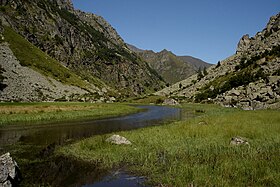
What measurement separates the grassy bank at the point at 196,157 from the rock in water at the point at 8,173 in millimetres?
6404

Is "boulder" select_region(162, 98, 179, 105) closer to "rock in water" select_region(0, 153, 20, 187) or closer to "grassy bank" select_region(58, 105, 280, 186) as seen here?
"grassy bank" select_region(58, 105, 280, 186)

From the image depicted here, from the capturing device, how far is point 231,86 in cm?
13738

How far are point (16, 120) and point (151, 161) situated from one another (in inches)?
1427

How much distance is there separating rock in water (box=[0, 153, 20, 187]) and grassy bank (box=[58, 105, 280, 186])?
6404mm

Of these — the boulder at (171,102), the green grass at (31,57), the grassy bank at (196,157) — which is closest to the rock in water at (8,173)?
the grassy bank at (196,157)

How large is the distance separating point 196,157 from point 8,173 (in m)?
12.6

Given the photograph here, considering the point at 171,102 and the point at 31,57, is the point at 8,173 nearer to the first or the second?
the point at 171,102

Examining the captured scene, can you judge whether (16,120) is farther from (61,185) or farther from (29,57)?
(29,57)

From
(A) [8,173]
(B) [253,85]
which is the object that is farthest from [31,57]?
(A) [8,173]

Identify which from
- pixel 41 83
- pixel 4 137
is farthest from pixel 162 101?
pixel 4 137

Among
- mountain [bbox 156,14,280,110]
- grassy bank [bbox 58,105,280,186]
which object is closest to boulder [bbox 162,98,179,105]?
mountain [bbox 156,14,280,110]

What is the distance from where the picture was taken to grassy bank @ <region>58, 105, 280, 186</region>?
49.2 ft

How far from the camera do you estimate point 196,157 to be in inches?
779

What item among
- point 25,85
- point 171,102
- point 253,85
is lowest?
point 171,102
